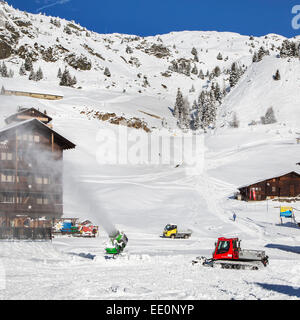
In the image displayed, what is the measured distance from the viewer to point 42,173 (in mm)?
45562

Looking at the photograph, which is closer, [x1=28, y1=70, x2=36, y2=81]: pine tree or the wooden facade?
the wooden facade

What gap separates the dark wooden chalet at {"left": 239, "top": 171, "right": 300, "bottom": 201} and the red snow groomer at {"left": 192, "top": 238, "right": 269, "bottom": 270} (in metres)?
43.7

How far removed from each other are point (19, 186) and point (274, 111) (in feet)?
315

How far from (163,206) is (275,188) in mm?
20392

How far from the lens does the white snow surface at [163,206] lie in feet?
51.8

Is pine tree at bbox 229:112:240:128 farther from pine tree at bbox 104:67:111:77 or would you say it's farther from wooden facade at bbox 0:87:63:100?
pine tree at bbox 104:67:111:77

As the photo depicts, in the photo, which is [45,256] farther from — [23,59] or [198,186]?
[23,59]

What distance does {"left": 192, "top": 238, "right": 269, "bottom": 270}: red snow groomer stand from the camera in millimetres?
20750

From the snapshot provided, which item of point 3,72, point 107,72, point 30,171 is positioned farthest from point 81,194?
point 107,72

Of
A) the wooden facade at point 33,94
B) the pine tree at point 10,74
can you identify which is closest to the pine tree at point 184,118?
the wooden facade at point 33,94

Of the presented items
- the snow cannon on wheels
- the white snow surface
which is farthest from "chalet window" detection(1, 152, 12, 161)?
the snow cannon on wheels

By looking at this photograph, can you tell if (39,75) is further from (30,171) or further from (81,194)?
(30,171)

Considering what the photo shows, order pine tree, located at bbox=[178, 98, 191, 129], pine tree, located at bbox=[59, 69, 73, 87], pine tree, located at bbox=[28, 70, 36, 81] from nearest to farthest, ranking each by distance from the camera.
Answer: pine tree, located at bbox=[178, 98, 191, 129]
pine tree, located at bbox=[59, 69, 73, 87]
pine tree, located at bbox=[28, 70, 36, 81]

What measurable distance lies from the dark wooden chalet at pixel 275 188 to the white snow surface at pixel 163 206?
247cm
